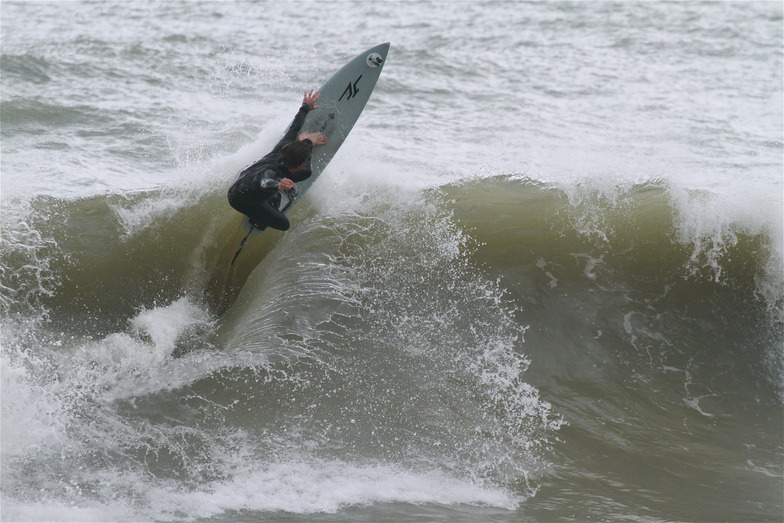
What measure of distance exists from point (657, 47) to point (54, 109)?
11.1 m

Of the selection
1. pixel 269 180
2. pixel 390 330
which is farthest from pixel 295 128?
pixel 390 330

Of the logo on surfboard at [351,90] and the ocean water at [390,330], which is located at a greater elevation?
the logo on surfboard at [351,90]

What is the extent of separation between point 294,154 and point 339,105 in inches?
52.4

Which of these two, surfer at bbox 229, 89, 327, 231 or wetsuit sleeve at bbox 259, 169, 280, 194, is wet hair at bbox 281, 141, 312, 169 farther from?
wetsuit sleeve at bbox 259, 169, 280, 194

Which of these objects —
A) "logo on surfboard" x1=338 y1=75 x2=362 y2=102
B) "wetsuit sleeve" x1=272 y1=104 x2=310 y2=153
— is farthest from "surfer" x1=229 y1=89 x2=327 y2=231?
"logo on surfboard" x1=338 y1=75 x2=362 y2=102

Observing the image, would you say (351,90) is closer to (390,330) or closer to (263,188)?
(263,188)

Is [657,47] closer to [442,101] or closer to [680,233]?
[442,101]

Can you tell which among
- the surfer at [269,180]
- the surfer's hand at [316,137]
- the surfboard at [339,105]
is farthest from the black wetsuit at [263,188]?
the surfboard at [339,105]

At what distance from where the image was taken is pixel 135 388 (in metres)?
5.14

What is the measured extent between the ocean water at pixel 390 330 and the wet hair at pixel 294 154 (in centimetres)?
80

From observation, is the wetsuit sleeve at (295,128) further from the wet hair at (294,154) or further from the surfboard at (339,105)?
the wet hair at (294,154)

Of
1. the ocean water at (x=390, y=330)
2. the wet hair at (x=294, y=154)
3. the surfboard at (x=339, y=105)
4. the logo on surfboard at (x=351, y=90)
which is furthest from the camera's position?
the logo on surfboard at (x=351, y=90)

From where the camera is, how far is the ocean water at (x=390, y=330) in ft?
15.2

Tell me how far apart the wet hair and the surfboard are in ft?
2.28
